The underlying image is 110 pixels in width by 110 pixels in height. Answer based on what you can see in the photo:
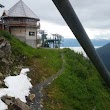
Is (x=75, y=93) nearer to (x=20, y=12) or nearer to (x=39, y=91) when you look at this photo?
(x=39, y=91)

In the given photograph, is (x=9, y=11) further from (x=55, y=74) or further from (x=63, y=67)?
(x=55, y=74)

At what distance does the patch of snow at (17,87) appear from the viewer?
2453 cm

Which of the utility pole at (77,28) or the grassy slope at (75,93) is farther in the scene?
the grassy slope at (75,93)

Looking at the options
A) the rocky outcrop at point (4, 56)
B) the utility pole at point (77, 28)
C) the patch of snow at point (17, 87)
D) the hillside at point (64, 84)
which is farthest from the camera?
the rocky outcrop at point (4, 56)

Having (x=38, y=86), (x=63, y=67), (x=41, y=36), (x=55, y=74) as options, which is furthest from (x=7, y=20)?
(x=38, y=86)

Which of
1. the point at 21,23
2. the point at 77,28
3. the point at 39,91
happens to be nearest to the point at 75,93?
the point at 39,91

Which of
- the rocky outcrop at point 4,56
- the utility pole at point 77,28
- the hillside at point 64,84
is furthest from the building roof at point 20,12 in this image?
the utility pole at point 77,28

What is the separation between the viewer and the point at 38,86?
31344mm

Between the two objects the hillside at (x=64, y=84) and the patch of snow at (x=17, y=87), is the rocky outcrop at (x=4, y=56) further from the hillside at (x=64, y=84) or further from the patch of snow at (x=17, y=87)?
the patch of snow at (x=17, y=87)

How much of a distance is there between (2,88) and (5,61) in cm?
941

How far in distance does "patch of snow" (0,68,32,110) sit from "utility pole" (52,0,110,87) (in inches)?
749

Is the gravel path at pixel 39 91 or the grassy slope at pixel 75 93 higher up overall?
the gravel path at pixel 39 91

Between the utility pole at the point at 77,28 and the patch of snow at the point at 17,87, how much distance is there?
19026 mm

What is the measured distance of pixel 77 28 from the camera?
2299 millimetres
